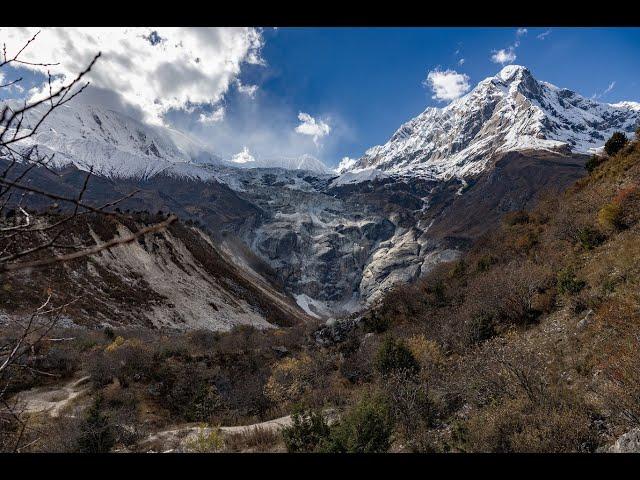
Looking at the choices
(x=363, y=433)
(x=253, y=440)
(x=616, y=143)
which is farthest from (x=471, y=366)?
(x=616, y=143)

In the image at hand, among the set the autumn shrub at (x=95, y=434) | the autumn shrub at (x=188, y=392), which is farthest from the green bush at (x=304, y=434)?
the autumn shrub at (x=188, y=392)

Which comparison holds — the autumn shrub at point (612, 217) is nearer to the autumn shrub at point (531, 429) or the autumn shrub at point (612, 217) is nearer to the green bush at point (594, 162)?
the autumn shrub at point (531, 429)

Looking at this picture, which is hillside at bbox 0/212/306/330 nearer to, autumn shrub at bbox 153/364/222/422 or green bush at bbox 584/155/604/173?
autumn shrub at bbox 153/364/222/422

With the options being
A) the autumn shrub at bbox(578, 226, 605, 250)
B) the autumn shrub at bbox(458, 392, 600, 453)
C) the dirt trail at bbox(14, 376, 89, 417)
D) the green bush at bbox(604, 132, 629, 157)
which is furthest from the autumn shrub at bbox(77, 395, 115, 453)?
the green bush at bbox(604, 132, 629, 157)

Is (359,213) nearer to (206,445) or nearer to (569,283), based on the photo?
(569,283)

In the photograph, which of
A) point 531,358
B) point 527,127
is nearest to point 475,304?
point 531,358
